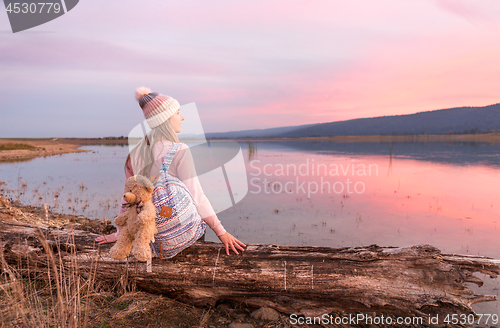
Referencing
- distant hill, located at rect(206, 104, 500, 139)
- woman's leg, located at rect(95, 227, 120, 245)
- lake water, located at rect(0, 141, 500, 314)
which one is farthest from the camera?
Result: distant hill, located at rect(206, 104, 500, 139)

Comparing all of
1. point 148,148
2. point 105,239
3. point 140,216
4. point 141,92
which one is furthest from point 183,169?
point 105,239

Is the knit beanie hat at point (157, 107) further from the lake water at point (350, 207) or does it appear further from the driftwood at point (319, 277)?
the lake water at point (350, 207)

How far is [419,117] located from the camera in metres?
180

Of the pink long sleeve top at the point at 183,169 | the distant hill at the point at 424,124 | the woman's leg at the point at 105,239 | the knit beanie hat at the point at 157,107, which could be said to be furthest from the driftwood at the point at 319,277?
the distant hill at the point at 424,124

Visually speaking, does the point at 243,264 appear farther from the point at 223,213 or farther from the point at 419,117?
the point at 419,117

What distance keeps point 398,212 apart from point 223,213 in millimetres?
5542

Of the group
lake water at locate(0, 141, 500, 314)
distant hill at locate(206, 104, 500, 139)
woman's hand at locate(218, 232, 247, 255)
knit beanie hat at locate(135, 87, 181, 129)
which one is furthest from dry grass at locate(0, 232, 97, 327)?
distant hill at locate(206, 104, 500, 139)

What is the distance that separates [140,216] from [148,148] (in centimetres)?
75

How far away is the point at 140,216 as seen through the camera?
2.54m

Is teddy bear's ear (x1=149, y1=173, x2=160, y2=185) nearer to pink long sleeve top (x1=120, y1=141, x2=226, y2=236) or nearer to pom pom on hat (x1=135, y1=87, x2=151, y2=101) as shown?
pink long sleeve top (x1=120, y1=141, x2=226, y2=236)

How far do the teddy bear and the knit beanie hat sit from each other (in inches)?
25.8

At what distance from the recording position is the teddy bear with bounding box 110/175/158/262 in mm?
2551

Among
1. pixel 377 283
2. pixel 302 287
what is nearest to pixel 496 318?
pixel 377 283

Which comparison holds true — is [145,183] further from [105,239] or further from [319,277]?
[319,277]
